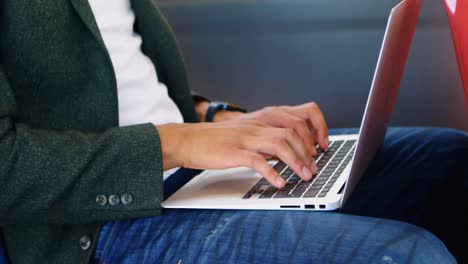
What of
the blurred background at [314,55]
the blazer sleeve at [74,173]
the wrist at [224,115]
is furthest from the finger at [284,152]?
the blurred background at [314,55]

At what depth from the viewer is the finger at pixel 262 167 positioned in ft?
2.75

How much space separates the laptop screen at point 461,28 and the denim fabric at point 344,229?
0.71 ft

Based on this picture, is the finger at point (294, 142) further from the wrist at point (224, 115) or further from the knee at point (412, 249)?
the wrist at point (224, 115)

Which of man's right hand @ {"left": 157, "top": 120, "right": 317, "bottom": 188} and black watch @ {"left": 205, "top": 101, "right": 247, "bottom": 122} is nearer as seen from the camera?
man's right hand @ {"left": 157, "top": 120, "right": 317, "bottom": 188}

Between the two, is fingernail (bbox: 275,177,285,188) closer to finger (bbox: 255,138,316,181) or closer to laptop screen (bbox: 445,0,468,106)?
finger (bbox: 255,138,316,181)

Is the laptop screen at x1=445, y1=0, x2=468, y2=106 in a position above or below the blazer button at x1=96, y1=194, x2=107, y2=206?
above

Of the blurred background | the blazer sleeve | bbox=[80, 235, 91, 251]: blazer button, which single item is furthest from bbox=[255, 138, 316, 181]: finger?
the blurred background

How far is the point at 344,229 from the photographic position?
2.48 ft

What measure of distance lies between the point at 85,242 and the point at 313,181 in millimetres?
299

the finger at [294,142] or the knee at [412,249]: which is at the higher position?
the finger at [294,142]

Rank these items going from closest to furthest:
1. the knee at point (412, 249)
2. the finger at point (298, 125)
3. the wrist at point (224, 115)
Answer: the knee at point (412, 249)
the finger at point (298, 125)
the wrist at point (224, 115)

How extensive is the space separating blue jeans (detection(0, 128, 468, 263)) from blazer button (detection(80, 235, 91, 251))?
0.01 m

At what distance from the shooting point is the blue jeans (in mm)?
727

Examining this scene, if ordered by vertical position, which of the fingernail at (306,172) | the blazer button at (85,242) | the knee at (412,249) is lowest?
the blazer button at (85,242)
